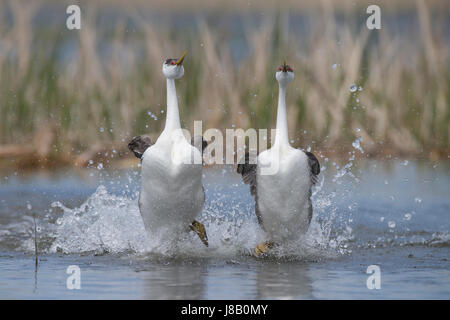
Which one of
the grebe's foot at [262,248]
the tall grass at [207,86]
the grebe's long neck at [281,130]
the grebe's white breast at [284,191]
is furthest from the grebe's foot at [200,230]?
the tall grass at [207,86]

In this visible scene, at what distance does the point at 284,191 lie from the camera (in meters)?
9.46

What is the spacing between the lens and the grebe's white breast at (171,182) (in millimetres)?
9320

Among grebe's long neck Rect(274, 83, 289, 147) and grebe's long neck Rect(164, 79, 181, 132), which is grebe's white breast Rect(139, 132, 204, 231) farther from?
grebe's long neck Rect(274, 83, 289, 147)

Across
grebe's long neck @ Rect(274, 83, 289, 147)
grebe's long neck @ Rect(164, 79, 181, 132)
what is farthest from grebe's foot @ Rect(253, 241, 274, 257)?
grebe's long neck @ Rect(164, 79, 181, 132)

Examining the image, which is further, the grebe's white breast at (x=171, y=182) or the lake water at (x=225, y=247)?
the grebe's white breast at (x=171, y=182)

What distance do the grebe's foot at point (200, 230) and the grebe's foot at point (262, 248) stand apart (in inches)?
21.6

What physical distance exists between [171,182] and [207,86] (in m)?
6.60

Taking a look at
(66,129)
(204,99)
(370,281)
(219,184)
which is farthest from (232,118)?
(370,281)

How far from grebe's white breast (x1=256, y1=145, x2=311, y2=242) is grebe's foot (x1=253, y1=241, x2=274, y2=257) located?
0.15m

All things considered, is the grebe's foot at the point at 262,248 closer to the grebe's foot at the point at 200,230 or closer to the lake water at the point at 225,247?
the lake water at the point at 225,247

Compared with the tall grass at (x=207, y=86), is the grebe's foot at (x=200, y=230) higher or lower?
lower

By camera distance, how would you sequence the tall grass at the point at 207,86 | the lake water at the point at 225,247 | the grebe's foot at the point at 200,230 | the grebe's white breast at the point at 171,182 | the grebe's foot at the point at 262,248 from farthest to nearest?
the tall grass at the point at 207,86, the grebe's foot at the point at 200,230, the grebe's foot at the point at 262,248, the grebe's white breast at the point at 171,182, the lake water at the point at 225,247

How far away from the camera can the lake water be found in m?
7.93

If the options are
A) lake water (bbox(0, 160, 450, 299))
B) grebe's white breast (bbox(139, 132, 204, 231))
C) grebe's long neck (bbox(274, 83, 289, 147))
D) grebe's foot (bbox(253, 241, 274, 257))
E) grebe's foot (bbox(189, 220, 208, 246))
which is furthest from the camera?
grebe's foot (bbox(189, 220, 208, 246))
